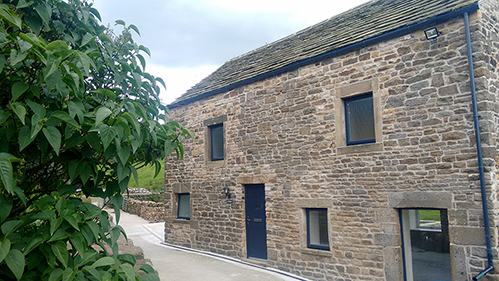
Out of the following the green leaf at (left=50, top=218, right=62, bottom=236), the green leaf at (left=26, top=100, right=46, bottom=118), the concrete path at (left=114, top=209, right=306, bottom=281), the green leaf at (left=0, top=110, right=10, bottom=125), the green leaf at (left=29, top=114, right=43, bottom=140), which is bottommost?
the concrete path at (left=114, top=209, right=306, bottom=281)

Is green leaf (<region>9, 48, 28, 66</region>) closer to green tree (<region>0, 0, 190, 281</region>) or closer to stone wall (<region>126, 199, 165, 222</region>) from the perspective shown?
green tree (<region>0, 0, 190, 281</region>)

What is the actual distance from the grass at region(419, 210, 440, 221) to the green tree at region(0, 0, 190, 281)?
6296 mm

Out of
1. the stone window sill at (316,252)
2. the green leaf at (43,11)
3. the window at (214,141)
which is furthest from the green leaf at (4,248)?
the window at (214,141)

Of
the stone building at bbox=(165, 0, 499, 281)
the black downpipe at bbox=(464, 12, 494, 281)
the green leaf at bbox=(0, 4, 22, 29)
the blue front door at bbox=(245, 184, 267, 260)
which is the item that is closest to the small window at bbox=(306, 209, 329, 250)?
the stone building at bbox=(165, 0, 499, 281)

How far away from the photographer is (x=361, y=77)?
7594 millimetres

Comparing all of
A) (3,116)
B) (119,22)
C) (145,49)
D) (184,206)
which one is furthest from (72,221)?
(184,206)

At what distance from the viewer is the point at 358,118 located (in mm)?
7742

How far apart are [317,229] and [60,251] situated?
7.11 meters

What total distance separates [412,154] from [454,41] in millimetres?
2185

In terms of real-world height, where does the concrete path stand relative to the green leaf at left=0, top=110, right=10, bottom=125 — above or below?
below

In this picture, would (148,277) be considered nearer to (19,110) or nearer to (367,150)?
(19,110)

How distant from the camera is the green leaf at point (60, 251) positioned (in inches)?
71.8

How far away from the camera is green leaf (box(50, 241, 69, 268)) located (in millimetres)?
1824

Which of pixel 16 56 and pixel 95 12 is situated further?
pixel 95 12
